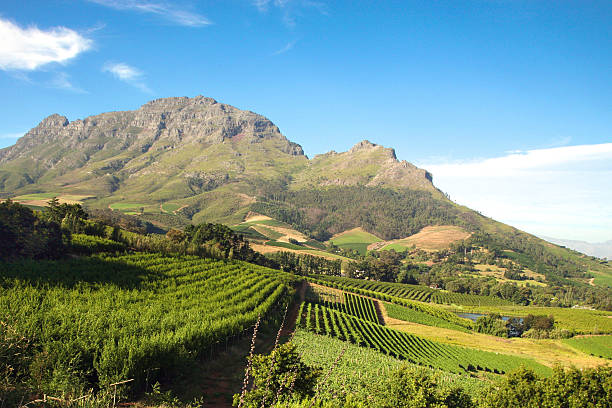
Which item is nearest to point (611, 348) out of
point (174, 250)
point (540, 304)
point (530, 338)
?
point (530, 338)

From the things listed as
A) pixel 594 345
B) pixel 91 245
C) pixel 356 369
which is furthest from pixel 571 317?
pixel 91 245

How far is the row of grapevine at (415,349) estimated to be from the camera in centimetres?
5719

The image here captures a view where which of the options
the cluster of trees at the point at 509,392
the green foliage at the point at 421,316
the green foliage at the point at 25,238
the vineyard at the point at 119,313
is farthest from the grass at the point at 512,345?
the green foliage at the point at 25,238

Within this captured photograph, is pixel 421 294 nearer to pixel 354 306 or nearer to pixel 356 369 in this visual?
pixel 354 306

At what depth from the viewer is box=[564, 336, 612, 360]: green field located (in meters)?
84.7

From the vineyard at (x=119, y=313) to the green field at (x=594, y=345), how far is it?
90134mm

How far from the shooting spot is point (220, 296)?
44.3 metres

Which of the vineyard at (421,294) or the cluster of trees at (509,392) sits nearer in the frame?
the cluster of trees at (509,392)

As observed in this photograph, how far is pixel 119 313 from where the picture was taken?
2314cm

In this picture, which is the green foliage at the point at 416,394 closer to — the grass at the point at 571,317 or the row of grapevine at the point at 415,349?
the row of grapevine at the point at 415,349

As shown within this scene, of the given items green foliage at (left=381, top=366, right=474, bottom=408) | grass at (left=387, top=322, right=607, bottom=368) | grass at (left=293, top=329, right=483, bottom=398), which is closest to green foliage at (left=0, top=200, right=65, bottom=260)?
grass at (left=293, top=329, right=483, bottom=398)

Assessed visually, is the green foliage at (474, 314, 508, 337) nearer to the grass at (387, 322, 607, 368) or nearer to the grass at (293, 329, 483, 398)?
the grass at (387, 322, 607, 368)

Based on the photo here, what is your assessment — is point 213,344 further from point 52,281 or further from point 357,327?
point 357,327

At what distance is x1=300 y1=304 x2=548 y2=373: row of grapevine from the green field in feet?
94.0
